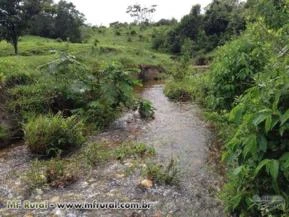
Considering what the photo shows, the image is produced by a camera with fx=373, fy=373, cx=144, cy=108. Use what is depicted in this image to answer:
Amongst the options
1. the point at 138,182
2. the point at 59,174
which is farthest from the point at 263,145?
the point at 59,174

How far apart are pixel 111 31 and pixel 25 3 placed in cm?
2192

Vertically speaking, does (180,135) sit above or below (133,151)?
below

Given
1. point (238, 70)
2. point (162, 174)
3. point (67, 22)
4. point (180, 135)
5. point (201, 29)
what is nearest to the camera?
point (162, 174)

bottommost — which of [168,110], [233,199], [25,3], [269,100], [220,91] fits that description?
[168,110]

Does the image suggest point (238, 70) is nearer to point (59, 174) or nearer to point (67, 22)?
point (59, 174)

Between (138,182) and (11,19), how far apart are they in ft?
43.5

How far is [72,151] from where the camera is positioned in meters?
7.82

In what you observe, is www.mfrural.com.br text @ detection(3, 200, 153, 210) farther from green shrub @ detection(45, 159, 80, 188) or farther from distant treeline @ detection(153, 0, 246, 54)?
distant treeline @ detection(153, 0, 246, 54)

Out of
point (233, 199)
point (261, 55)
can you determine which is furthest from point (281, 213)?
point (261, 55)

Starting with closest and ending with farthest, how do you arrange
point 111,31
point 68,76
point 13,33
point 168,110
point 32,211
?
point 32,211, point 68,76, point 168,110, point 13,33, point 111,31

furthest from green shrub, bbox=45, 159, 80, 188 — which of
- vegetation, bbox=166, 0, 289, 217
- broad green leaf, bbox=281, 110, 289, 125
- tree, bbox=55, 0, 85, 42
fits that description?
tree, bbox=55, 0, 85, 42

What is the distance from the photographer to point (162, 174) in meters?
6.01

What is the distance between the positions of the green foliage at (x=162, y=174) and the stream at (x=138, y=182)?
0.38 ft

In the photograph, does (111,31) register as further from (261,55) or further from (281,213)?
(281,213)
